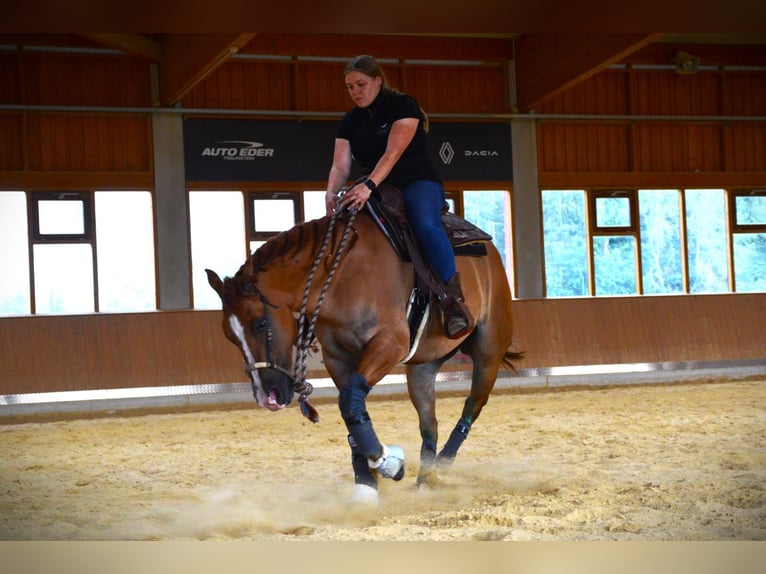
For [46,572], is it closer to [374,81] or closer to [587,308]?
[374,81]

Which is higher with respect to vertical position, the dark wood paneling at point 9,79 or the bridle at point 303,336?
the dark wood paneling at point 9,79

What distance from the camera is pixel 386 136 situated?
167 inches

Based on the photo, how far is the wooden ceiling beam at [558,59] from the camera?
13.1 m

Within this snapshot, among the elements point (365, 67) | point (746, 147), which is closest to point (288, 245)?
point (365, 67)

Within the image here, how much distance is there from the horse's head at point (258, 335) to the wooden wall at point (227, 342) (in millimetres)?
6735

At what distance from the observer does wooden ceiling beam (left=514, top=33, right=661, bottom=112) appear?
1314 centimetres

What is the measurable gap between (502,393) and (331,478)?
5942 millimetres

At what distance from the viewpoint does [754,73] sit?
1922 cm

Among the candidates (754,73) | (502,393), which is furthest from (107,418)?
(754,73)

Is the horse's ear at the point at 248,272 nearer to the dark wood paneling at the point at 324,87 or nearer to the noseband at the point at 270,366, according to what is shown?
the noseband at the point at 270,366

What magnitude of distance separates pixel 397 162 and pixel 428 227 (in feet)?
1.33

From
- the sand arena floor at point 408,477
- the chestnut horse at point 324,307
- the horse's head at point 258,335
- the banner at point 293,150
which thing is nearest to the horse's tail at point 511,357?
the sand arena floor at point 408,477

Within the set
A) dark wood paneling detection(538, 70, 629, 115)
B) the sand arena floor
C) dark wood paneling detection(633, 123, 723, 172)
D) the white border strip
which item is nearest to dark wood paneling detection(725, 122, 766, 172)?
dark wood paneling detection(633, 123, 723, 172)

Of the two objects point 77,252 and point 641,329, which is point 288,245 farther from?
point 77,252
